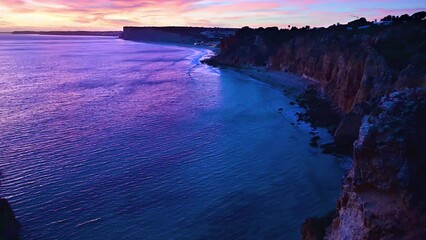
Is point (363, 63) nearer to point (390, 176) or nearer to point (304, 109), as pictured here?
point (304, 109)

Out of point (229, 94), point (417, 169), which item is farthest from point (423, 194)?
point (229, 94)

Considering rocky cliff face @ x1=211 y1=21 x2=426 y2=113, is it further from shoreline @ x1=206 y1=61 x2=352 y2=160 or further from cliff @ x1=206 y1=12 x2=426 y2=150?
shoreline @ x1=206 y1=61 x2=352 y2=160

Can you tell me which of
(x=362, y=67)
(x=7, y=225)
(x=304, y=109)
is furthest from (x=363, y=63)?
(x=7, y=225)

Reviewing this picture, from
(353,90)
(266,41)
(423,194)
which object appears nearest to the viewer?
(423,194)

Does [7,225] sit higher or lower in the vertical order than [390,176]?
lower

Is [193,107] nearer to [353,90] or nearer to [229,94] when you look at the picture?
[229,94]

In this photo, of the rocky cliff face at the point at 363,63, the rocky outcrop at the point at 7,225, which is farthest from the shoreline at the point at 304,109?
the rocky outcrop at the point at 7,225
